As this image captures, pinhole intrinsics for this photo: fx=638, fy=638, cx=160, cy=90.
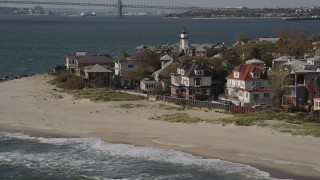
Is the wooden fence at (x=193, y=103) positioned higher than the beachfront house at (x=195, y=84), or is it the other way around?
the beachfront house at (x=195, y=84)

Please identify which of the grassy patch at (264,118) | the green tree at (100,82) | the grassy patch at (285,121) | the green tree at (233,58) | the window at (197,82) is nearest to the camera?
the grassy patch at (285,121)

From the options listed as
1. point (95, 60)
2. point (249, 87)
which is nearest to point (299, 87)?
point (249, 87)

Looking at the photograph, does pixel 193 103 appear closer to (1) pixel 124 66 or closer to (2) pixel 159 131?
(2) pixel 159 131

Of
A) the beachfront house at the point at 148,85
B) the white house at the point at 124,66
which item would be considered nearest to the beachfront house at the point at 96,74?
the white house at the point at 124,66

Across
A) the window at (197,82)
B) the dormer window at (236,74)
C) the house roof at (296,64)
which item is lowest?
the window at (197,82)

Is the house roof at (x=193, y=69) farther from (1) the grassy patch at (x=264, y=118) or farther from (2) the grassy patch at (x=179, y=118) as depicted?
(1) the grassy patch at (x=264, y=118)

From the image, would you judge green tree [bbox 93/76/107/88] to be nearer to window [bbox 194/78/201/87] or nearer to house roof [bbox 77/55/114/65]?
house roof [bbox 77/55/114/65]

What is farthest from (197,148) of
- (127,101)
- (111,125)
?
(127,101)
